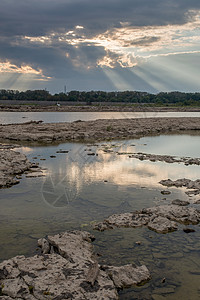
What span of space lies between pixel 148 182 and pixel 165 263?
18.3 ft

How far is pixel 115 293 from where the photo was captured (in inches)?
181

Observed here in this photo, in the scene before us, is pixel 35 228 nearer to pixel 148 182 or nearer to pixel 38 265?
pixel 38 265

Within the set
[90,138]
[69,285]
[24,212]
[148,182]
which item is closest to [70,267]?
[69,285]

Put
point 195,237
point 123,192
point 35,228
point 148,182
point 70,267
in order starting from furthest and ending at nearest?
point 148,182 < point 123,192 < point 35,228 < point 195,237 < point 70,267

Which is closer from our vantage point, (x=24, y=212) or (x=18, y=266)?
(x=18, y=266)

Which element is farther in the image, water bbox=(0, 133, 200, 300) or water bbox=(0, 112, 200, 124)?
water bbox=(0, 112, 200, 124)

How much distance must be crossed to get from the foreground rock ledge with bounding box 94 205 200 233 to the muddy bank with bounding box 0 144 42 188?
4.95 metres

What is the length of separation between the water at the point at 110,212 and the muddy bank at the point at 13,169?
42 centimetres

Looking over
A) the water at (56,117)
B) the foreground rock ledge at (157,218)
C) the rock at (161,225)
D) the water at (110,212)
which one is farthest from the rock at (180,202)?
the water at (56,117)

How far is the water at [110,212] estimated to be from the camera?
5402 mm

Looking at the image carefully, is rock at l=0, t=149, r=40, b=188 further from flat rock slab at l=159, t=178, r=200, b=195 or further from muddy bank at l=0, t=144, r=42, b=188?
flat rock slab at l=159, t=178, r=200, b=195

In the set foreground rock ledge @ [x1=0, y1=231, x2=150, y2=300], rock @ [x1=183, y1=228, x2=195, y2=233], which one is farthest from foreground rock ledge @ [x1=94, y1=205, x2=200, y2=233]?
foreground rock ledge @ [x1=0, y1=231, x2=150, y2=300]

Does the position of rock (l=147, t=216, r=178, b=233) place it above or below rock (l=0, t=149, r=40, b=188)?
below

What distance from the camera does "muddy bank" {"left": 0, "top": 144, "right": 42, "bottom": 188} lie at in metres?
Answer: 11.0
